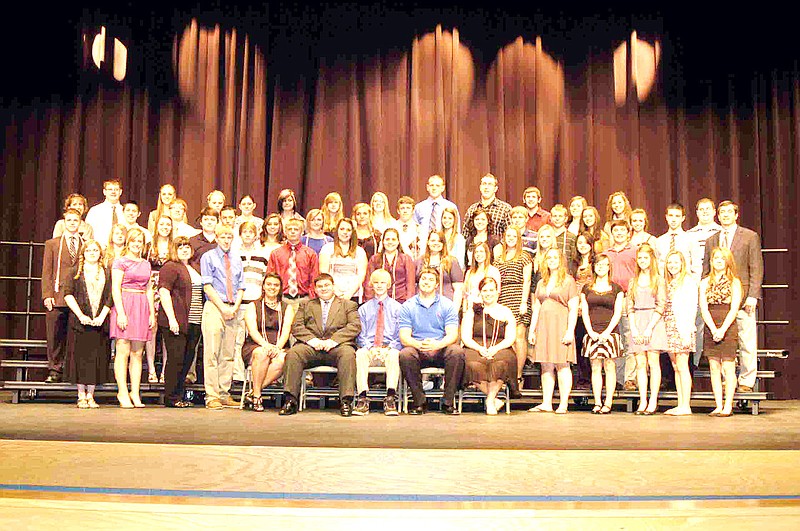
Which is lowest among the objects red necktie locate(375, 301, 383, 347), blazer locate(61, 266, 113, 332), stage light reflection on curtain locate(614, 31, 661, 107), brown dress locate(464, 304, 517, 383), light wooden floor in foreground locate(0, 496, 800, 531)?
light wooden floor in foreground locate(0, 496, 800, 531)

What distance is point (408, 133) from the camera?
8.55m

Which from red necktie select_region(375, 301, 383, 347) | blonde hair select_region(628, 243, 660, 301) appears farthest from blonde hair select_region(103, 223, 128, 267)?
blonde hair select_region(628, 243, 660, 301)

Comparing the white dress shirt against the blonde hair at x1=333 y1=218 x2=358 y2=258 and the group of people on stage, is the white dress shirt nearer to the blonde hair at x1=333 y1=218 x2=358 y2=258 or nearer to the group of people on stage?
the group of people on stage

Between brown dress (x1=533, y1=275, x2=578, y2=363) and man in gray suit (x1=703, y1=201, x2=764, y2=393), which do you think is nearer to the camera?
brown dress (x1=533, y1=275, x2=578, y2=363)

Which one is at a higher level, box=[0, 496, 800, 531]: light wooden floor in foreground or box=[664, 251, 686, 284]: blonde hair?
box=[664, 251, 686, 284]: blonde hair

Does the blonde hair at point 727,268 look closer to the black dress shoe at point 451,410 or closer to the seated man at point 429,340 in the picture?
the seated man at point 429,340

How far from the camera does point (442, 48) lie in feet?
28.0

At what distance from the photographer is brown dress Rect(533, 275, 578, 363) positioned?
5.95 metres

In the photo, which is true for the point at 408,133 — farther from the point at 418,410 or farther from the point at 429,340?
the point at 418,410

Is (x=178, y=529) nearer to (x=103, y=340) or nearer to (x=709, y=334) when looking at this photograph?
(x=103, y=340)

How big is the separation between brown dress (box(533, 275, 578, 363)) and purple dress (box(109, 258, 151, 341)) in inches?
105

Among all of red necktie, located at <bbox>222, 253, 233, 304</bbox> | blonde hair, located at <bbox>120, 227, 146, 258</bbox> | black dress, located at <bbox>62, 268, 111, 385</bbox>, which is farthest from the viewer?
red necktie, located at <bbox>222, 253, 233, 304</bbox>

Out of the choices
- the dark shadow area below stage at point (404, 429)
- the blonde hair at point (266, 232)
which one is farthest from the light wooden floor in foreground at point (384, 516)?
the blonde hair at point (266, 232)

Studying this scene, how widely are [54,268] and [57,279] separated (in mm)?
90
